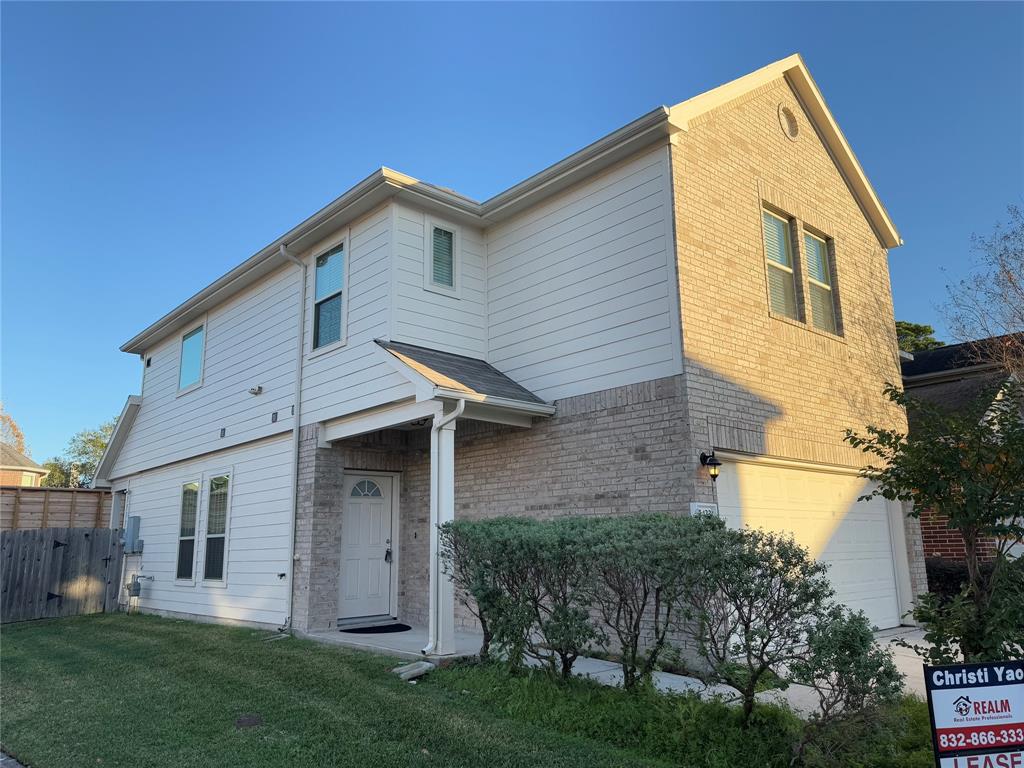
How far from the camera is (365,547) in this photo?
10766 mm

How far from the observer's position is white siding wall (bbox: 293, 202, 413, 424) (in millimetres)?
9164

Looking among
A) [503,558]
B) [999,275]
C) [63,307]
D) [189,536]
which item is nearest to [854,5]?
[999,275]

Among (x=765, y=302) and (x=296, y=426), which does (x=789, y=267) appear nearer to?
(x=765, y=302)

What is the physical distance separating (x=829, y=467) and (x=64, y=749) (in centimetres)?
899

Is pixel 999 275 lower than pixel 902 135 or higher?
lower

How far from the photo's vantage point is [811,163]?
10789mm

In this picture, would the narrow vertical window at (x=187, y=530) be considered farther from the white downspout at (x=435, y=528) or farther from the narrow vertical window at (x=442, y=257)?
the white downspout at (x=435, y=528)

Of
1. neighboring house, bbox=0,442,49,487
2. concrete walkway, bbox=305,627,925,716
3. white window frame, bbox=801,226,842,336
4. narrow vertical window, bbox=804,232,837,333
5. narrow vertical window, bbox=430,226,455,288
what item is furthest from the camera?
neighboring house, bbox=0,442,49,487

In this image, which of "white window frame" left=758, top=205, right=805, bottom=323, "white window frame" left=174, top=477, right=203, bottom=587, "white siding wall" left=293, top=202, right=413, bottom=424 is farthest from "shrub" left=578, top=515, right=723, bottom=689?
"white window frame" left=174, top=477, right=203, bottom=587

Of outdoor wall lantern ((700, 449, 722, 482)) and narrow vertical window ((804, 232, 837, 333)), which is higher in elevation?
narrow vertical window ((804, 232, 837, 333))

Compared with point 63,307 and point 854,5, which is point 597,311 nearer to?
point 854,5

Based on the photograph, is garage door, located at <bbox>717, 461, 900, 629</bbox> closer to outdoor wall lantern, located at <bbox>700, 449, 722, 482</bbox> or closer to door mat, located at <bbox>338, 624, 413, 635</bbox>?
outdoor wall lantern, located at <bbox>700, 449, 722, 482</bbox>

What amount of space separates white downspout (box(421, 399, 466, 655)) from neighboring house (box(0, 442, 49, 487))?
3081 centimetres

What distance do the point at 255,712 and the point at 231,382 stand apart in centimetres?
819
